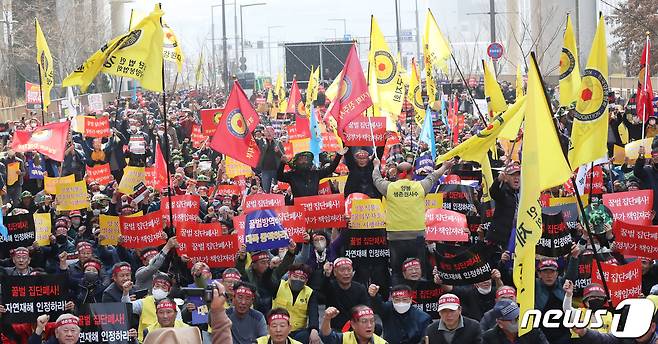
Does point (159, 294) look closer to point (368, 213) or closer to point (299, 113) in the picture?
point (368, 213)

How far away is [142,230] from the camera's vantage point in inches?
531

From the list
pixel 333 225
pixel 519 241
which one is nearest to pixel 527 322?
pixel 519 241

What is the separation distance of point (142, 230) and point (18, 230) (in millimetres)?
1366

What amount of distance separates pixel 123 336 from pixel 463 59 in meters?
78.9

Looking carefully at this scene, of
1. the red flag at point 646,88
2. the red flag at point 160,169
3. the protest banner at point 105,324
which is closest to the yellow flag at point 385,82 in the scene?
the red flag at point 646,88

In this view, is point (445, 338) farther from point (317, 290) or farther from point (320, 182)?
point (320, 182)

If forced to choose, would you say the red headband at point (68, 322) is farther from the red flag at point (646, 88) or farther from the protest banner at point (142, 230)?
the red flag at point (646, 88)

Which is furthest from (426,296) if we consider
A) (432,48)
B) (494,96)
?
(432,48)

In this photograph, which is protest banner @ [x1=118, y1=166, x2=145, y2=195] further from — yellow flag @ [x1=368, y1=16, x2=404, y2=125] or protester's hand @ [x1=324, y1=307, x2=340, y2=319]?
protester's hand @ [x1=324, y1=307, x2=340, y2=319]

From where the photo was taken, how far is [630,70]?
159 feet

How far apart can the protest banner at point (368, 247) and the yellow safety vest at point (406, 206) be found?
0.21 meters

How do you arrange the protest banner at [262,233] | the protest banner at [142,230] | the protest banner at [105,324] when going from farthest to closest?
1. the protest banner at [142,230]
2. the protest banner at [262,233]
3. the protest banner at [105,324]

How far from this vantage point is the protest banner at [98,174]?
61.7ft

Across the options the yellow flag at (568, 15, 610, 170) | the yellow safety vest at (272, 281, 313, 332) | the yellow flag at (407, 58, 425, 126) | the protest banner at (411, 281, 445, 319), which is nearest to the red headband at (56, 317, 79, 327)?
the yellow safety vest at (272, 281, 313, 332)
